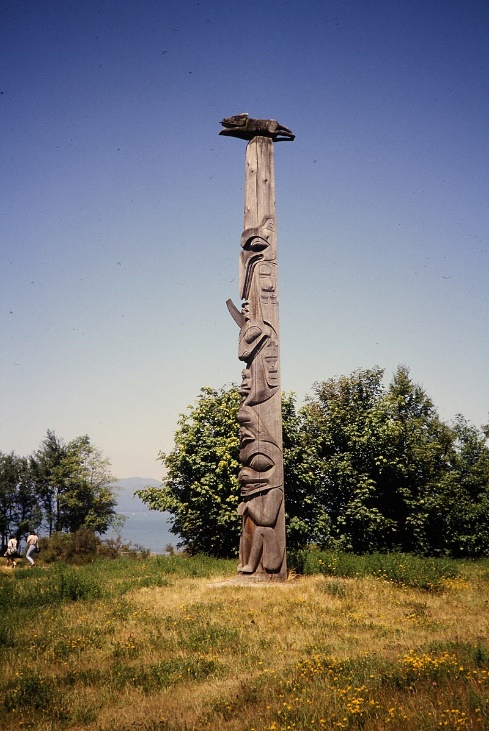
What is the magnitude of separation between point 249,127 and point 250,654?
14105 millimetres

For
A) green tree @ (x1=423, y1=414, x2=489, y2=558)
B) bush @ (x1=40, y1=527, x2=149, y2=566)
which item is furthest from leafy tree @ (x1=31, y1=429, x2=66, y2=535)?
green tree @ (x1=423, y1=414, x2=489, y2=558)

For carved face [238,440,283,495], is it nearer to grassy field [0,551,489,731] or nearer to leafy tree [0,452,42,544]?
grassy field [0,551,489,731]

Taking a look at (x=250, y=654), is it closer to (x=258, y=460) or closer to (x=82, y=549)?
(x=258, y=460)

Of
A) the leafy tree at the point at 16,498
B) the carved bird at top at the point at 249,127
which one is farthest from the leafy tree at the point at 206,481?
the leafy tree at the point at 16,498

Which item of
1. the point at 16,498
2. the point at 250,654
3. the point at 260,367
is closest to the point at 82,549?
the point at 260,367

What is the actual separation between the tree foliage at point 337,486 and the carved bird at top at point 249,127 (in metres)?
12.2

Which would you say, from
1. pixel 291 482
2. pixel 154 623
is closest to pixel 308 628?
pixel 154 623

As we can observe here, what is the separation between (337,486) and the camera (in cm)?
2469

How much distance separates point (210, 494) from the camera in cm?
2205

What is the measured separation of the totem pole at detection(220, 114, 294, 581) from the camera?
1305 cm

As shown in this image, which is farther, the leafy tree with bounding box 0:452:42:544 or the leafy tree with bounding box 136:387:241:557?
the leafy tree with bounding box 0:452:42:544

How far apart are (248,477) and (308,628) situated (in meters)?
4.65

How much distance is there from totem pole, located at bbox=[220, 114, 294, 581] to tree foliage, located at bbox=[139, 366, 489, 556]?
8.55 metres

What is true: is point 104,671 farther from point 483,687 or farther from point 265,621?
point 483,687
